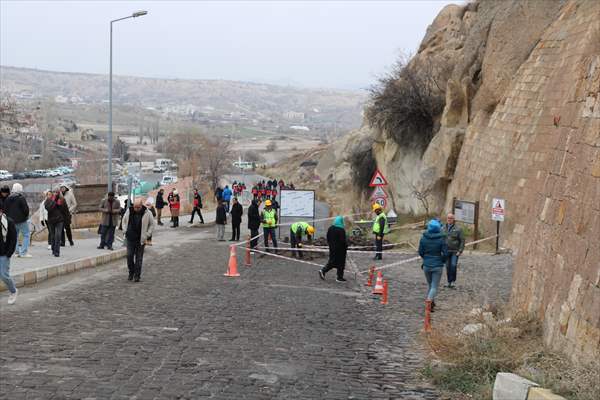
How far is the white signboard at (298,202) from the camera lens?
25750mm

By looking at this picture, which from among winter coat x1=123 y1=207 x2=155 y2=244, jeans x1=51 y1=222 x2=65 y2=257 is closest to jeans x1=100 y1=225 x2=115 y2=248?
jeans x1=51 y1=222 x2=65 y2=257

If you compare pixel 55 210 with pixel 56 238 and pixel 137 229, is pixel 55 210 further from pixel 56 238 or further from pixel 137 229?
pixel 137 229

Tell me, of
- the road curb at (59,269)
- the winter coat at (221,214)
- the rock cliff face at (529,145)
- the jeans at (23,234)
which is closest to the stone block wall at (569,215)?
the rock cliff face at (529,145)

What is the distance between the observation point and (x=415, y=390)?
8656 mm

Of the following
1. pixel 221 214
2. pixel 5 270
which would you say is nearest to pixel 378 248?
pixel 221 214

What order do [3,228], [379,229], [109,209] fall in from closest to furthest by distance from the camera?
1. [3,228]
2. [109,209]
3. [379,229]

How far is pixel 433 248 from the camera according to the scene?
13.6 metres

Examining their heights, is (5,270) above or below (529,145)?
below

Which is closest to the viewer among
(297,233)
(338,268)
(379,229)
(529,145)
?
(338,268)

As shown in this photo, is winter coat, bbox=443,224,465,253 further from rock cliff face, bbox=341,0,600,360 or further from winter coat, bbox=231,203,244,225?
winter coat, bbox=231,203,244,225

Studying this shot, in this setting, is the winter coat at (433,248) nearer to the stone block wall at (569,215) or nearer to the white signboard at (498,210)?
the stone block wall at (569,215)

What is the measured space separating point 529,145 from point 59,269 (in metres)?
13.8

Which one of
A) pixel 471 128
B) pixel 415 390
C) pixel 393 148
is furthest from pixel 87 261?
pixel 393 148

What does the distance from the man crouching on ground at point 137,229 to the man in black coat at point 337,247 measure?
13.4ft
